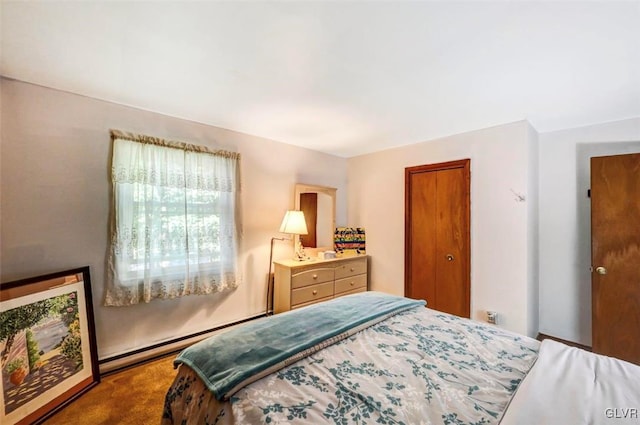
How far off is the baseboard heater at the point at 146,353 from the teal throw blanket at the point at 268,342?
144 centimetres

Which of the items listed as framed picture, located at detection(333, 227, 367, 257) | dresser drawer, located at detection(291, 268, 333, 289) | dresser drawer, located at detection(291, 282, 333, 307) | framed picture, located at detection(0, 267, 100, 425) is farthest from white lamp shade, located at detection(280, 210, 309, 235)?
framed picture, located at detection(0, 267, 100, 425)

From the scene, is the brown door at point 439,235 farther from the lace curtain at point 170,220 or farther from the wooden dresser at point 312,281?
the lace curtain at point 170,220

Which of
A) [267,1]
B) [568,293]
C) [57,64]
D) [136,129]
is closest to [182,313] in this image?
[136,129]

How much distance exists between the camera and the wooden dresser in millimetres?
2994

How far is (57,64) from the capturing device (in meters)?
1.71

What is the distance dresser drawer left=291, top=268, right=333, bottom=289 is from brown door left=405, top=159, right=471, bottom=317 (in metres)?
1.10

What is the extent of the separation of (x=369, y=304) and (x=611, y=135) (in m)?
3.10

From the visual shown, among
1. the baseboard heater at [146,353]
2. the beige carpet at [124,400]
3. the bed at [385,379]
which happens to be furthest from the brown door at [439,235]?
the beige carpet at [124,400]

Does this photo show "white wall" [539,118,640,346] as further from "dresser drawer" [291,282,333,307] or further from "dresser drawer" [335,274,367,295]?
"dresser drawer" [291,282,333,307]

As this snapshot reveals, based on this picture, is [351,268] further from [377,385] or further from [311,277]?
[377,385]

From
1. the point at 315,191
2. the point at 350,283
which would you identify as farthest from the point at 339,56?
the point at 350,283

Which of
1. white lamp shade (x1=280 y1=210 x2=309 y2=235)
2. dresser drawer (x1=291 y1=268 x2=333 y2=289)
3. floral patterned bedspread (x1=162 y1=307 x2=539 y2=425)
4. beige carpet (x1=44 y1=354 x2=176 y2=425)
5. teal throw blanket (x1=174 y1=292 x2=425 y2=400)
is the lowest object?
beige carpet (x1=44 y1=354 x2=176 y2=425)

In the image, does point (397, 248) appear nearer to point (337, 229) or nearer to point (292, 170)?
point (337, 229)

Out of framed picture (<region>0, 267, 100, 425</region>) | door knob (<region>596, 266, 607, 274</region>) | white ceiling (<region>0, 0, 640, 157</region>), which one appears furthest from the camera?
door knob (<region>596, 266, 607, 274</region>)
